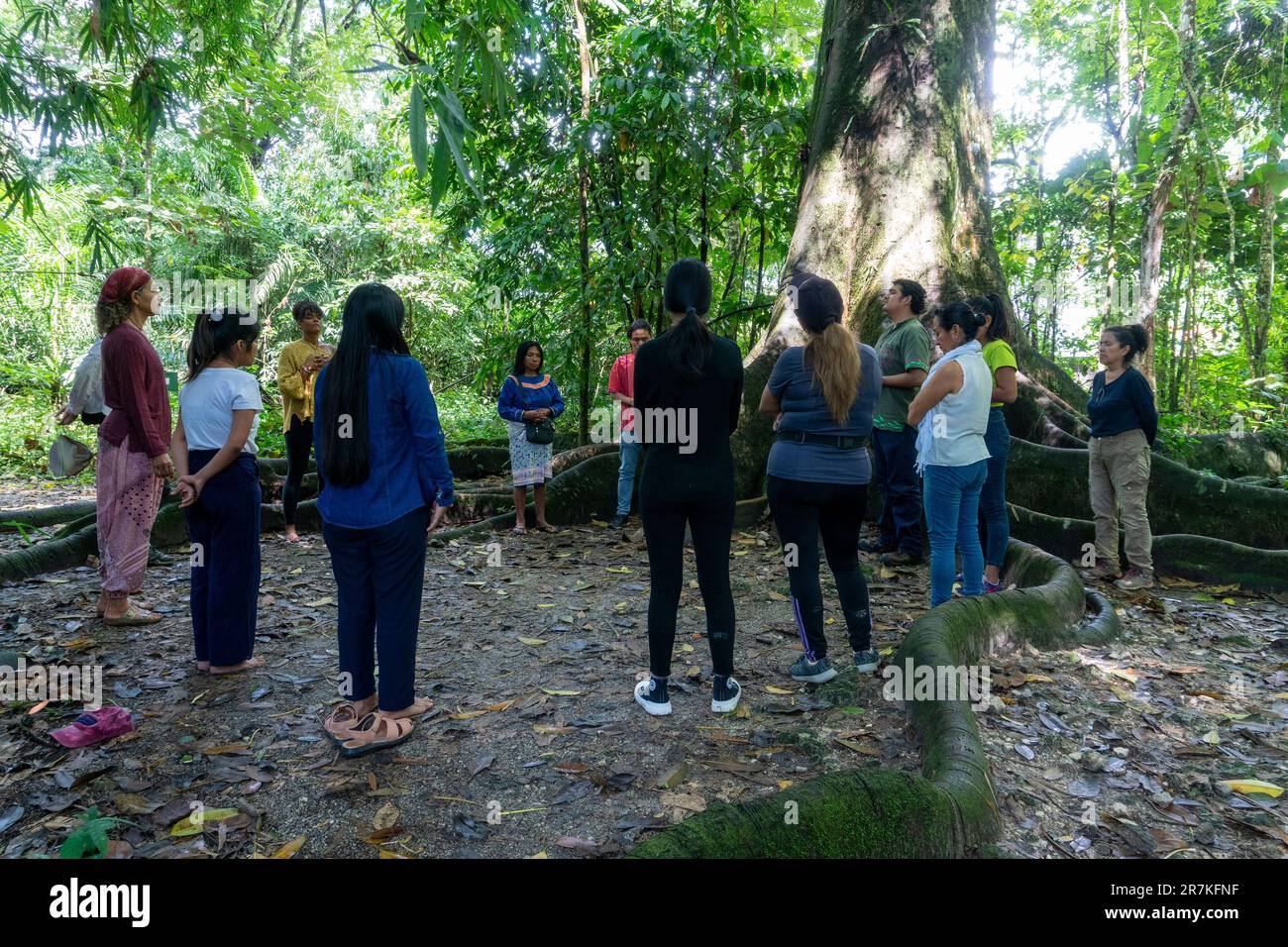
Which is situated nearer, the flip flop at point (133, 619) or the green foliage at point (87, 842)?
the green foliage at point (87, 842)

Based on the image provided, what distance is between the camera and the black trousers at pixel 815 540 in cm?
377

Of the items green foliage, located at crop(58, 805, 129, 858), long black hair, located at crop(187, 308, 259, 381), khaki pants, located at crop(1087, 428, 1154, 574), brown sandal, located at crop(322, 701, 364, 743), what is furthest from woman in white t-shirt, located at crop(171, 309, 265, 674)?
khaki pants, located at crop(1087, 428, 1154, 574)

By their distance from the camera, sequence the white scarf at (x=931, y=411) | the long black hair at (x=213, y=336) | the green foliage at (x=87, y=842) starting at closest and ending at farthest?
the green foliage at (x=87, y=842)
the long black hair at (x=213, y=336)
the white scarf at (x=931, y=411)

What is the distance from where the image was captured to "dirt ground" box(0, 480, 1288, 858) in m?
2.78

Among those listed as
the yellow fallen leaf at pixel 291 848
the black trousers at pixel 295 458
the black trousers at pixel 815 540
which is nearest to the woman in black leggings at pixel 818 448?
the black trousers at pixel 815 540

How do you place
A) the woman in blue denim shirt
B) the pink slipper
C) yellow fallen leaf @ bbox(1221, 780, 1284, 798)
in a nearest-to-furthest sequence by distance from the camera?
yellow fallen leaf @ bbox(1221, 780, 1284, 798), the woman in blue denim shirt, the pink slipper

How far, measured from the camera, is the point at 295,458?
6.98 metres

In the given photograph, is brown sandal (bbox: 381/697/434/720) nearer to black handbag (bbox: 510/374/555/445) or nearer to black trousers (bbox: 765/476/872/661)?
black trousers (bbox: 765/476/872/661)

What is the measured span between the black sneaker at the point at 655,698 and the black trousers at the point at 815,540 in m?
0.80

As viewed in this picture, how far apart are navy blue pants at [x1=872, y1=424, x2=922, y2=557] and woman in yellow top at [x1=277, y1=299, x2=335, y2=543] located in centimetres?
461

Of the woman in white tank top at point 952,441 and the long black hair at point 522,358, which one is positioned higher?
the long black hair at point 522,358

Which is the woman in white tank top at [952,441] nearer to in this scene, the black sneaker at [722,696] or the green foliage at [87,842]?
→ the black sneaker at [722,696]

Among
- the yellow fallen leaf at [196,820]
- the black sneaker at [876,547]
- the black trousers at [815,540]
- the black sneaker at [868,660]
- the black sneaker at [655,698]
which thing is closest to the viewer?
the yellow fallen leaf at [196,820]

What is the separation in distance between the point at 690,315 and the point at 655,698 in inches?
70.3
